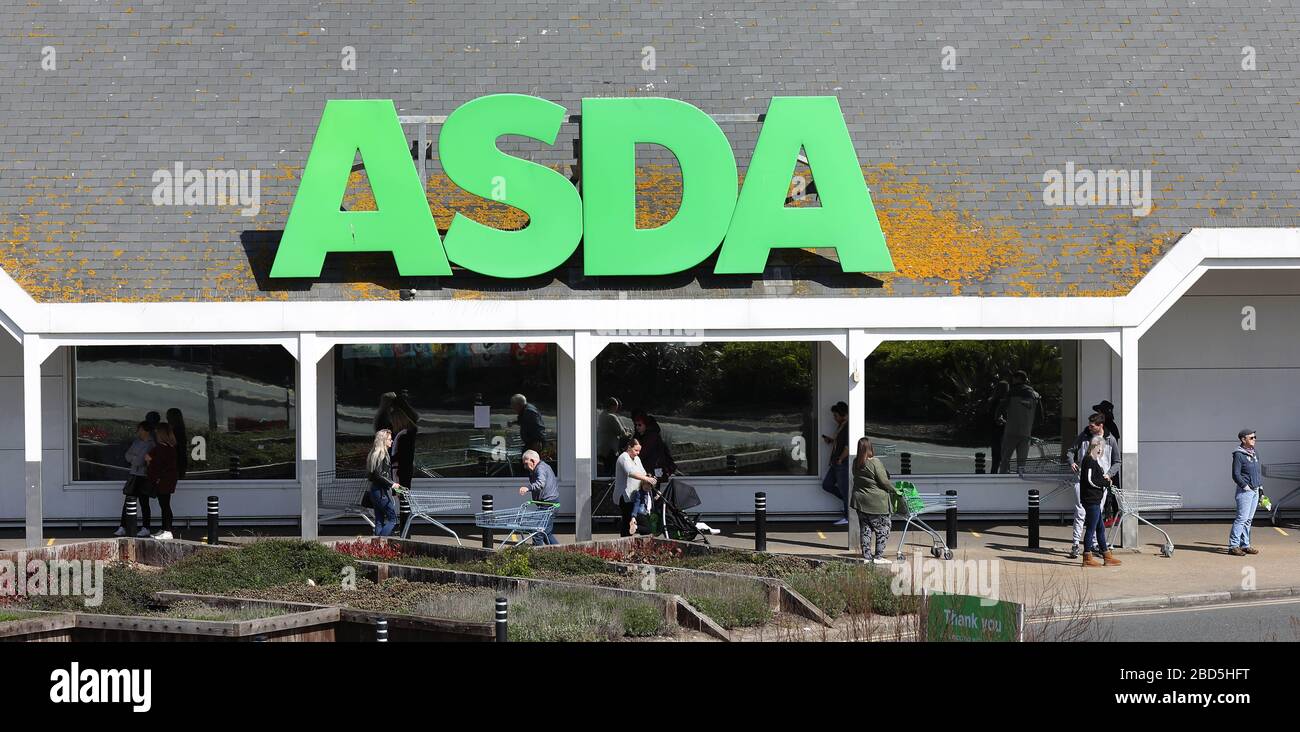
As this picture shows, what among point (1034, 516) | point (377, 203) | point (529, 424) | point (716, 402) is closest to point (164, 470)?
point (377, 203)

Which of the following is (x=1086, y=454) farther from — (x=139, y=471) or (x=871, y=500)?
(x=139, y=471)

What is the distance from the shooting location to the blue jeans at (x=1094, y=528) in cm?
1777

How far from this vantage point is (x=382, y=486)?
60.5 feet

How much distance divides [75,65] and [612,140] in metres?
8.58

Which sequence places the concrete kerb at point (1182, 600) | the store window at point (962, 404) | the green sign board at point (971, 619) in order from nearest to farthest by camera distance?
the green sign board at point (971, 619)
the concrete kerb at point (1182, 600)
the store window at point (962, 404)

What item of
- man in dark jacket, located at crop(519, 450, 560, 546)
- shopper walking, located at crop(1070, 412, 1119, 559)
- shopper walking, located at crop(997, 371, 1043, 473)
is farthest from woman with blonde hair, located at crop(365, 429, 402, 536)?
shopper walking, located at crop(997, 371, 1043, 473)

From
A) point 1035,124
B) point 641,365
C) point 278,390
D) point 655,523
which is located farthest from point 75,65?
point 1035,124

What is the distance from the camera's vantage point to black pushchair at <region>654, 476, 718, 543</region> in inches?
749

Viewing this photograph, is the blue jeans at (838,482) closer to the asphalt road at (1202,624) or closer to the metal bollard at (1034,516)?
the metal bollard at (1034,516)

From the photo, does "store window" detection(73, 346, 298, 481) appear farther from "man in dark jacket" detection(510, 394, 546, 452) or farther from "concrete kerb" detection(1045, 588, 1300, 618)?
"concrete kerb" detection(1045, 588, 1300, 618)

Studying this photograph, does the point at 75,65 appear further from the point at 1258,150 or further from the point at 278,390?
the point at 1258,150

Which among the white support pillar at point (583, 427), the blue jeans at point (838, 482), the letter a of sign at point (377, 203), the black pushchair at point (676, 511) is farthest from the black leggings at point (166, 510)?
the blue jeans at point (838, 482)

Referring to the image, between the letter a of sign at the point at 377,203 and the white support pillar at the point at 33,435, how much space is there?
3486 millimetres
